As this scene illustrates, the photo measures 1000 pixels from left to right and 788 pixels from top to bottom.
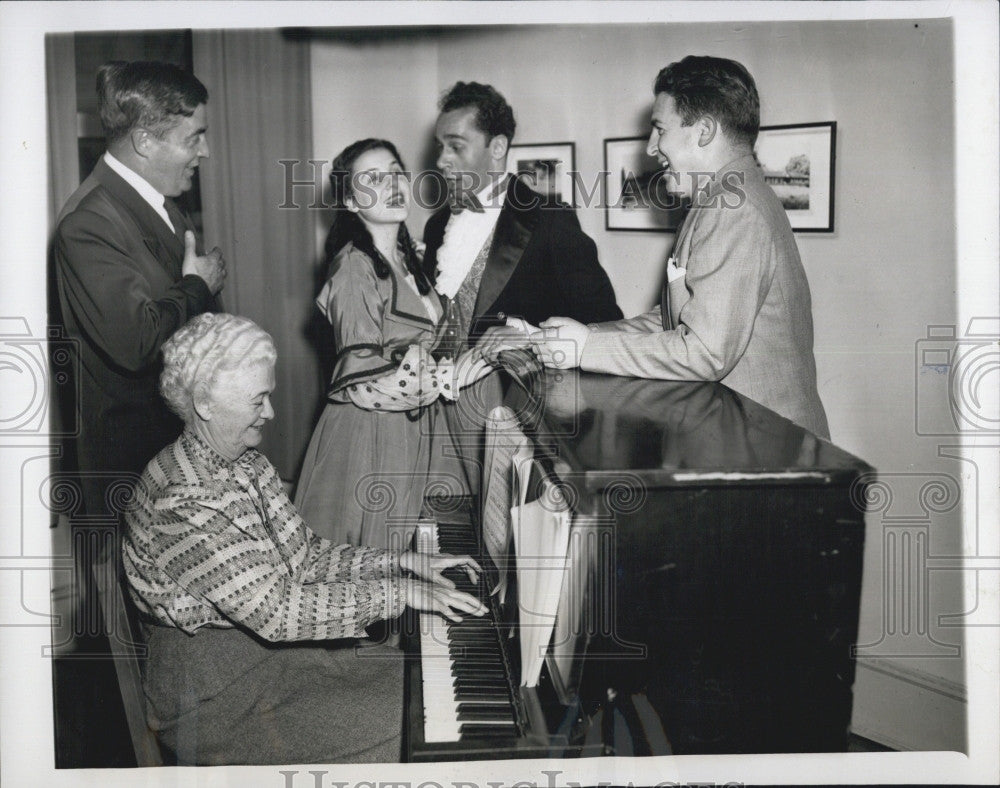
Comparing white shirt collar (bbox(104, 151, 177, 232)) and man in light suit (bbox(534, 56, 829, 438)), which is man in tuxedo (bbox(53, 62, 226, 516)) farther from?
man in light suit (bbox(534, 56, 829, 438))

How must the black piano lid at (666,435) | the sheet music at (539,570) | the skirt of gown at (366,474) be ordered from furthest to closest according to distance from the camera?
the skirt of gown at (366,474) → the sheet music at (539,570) → the black piano lid at (666,435)

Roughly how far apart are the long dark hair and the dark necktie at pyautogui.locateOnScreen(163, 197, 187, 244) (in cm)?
42

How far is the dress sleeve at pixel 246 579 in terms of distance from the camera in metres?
1.90

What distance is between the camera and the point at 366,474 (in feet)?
8.41

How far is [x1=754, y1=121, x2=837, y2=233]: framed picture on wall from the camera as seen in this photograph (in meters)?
2.54

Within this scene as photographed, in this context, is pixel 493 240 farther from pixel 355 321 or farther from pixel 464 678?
pixel 464 678

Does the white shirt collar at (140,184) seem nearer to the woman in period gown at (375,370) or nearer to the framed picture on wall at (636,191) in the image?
the woman in period gown at (375,370)

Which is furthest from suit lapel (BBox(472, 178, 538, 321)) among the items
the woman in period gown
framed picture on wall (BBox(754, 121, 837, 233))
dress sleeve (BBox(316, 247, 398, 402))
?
framed picture on wall (BBox(754, 121, 837, 233))

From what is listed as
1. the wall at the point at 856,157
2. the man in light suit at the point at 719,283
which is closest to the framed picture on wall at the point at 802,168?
the wall at the point at 856,157

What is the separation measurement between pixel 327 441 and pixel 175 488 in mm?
678

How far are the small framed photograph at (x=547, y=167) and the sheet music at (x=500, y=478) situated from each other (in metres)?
0.66

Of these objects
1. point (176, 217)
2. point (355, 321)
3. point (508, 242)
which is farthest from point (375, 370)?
point (176, 217)

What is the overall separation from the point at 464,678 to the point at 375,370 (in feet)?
3.26

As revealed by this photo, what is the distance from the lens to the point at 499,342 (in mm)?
2518
